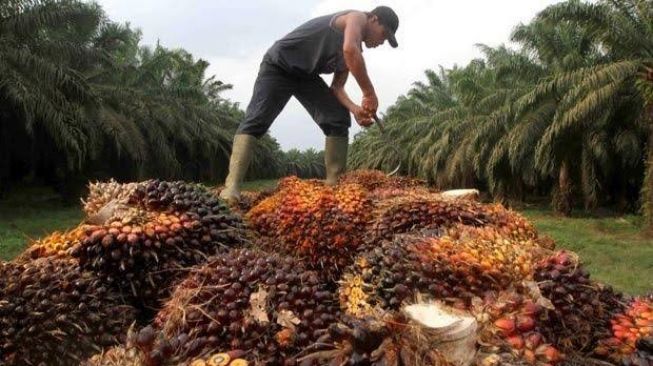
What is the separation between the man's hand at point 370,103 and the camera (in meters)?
3.83

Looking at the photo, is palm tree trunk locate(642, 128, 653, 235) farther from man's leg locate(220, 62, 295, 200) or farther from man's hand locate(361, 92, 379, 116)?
man's leg locate(220, 62, 295, 200)

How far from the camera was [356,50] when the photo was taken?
3.58 meters

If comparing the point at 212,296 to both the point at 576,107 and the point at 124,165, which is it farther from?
the point at 124,165

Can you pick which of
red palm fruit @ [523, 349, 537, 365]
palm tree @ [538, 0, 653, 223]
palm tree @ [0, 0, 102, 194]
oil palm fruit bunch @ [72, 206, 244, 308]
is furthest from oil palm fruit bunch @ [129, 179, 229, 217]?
palm tree @ [0, 0, 102, 194]

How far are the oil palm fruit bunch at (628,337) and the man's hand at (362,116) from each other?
1.93 meters

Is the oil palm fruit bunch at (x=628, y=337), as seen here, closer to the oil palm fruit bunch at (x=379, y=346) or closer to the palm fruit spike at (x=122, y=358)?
the oil palm fruit bunch at (x=379, y=346)

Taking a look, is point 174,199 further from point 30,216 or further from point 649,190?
point 30,216

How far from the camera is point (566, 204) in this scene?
24828 mm

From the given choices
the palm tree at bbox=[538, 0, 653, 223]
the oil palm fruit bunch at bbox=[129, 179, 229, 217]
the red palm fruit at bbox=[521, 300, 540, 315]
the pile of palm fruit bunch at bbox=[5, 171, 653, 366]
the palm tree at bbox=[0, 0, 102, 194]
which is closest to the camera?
the pile of palm fruit bunch at bbox=[5, 171, 653, 366]

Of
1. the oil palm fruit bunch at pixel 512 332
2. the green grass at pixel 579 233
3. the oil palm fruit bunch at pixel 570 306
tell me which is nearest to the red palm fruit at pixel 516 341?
the oil palm fruit bunch at pixel 512 332

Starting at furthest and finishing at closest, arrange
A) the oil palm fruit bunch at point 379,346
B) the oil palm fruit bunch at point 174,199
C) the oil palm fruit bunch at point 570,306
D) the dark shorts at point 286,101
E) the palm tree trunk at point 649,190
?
the palm tree trunk at point 649,190 < the dark shorts at point 286,101 < the oil palm fruit bunch at point 174,199 < the oil palm fruit bunch at point 570,306 < the oil palm fruit bunch at point 379,346

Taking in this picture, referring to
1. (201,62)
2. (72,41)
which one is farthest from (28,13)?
(201,62)

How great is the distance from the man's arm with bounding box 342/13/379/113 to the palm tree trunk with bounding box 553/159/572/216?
71.4ft

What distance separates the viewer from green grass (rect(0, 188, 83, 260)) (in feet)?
46.9
